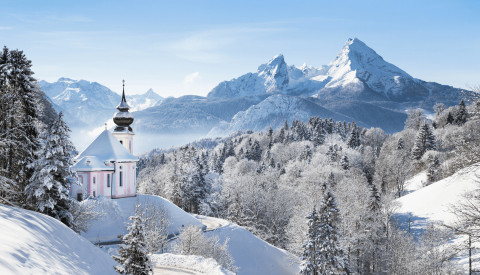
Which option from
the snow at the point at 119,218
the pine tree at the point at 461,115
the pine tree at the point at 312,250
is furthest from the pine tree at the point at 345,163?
the pine tree at the point at 312,250

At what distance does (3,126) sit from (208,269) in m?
14.2

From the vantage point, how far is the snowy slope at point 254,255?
3541cm

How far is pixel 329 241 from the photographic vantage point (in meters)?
29.1

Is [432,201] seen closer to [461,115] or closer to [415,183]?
[415,183]

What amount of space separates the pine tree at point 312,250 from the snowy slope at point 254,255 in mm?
6980

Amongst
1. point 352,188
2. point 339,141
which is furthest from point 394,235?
point 339,141

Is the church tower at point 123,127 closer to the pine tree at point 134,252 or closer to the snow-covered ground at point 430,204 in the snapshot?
the pine tree at point 134,252

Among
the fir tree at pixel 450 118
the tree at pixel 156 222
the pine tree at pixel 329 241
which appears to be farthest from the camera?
the fir tree at pixel 450 118

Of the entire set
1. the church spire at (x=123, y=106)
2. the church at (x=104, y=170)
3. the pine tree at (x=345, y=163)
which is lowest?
the pine tree at (x=345, y=163)

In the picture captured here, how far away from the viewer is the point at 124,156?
4003 centimetres

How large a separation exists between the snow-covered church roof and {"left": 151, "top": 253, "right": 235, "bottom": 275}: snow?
15.7m

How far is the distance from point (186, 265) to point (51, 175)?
387 inches

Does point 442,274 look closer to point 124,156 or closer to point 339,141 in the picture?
point 124,156

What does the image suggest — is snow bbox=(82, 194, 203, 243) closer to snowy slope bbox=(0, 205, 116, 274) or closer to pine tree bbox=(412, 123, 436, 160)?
snowy slope bbox=(0, 205, 116, 274)
